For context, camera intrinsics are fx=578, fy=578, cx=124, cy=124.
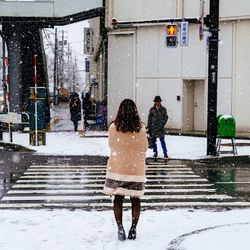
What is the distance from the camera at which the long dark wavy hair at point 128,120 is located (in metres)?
7.53

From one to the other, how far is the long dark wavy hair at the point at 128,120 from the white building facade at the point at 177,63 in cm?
1741

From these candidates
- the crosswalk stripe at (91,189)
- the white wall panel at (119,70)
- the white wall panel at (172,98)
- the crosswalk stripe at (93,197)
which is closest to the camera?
the crosswalk stripe at (91,189)

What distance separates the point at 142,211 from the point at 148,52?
17.5 metres

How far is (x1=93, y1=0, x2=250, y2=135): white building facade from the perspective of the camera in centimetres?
2448

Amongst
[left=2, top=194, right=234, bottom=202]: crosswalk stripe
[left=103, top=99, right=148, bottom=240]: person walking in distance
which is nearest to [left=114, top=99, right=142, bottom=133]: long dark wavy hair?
[left=103, top=99, right=148, bottom=240]: person walking in distance

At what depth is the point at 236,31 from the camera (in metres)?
24.6

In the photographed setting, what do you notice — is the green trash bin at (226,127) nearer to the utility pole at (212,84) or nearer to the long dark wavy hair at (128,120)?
the utility pole at (212,84)

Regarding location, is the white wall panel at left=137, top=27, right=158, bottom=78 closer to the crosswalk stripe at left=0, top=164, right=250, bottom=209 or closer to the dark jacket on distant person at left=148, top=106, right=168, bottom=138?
the dark jacket on distant person at left=148, top=106, right=168, bottom=138

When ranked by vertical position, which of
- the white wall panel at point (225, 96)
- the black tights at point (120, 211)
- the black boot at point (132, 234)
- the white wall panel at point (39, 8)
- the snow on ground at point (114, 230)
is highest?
the white wall panel at point (39, 8)

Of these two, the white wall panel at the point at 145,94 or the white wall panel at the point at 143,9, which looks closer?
the white wall panel at the point at 143,9

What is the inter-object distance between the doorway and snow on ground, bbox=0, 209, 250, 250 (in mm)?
16508

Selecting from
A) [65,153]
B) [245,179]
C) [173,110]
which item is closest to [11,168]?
[65,153]

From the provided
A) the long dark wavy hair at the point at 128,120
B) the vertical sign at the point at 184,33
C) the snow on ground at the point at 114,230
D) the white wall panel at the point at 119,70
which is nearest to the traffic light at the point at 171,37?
the vertical sign at the point at 184,33

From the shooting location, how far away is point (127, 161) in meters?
7.46
